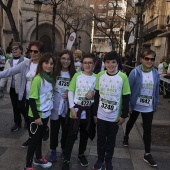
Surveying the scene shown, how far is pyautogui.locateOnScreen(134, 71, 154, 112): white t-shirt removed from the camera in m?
3.89

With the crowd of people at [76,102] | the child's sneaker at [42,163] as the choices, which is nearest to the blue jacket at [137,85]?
the crowd of people at [76,102]

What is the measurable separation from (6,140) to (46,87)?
75.7 inches

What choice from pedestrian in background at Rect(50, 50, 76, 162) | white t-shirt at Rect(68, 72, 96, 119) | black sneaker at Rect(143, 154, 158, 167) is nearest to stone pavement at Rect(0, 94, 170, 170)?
black sneaker at Rect(143, 154, 158, 167)

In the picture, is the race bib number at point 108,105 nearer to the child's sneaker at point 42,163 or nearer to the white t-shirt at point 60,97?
the white t-shirt at point 60,97

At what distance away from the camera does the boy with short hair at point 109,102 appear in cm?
329

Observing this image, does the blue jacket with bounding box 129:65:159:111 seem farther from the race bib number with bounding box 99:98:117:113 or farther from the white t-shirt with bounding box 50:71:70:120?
the white t-shirt with bounding box 50:71:70:120

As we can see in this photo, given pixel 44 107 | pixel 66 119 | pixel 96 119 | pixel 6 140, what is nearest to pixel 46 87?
pixel 44 107

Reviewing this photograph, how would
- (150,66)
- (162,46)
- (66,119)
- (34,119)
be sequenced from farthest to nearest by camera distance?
(162,46)
(150,66)
(66,119)
(34,119)

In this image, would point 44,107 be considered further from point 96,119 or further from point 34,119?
point 96,119

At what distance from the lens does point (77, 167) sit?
144 inches

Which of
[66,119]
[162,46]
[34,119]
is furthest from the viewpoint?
[162,46]

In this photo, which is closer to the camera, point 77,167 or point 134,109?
point 77,167

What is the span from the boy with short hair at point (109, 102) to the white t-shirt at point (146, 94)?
701mm

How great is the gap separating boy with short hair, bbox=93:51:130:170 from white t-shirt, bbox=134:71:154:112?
0.70 meters
